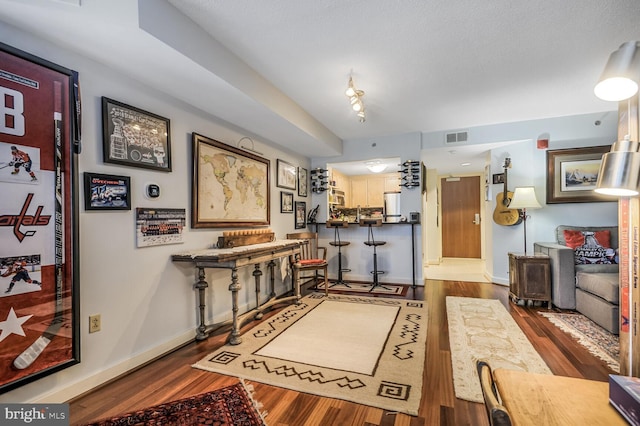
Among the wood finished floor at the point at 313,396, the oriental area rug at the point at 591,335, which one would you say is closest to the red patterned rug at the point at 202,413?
the wood finished floor at the point at 313,396

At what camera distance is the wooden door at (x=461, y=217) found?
297 inches

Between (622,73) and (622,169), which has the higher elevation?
(622,73)

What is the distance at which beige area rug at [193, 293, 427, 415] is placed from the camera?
1949 mm

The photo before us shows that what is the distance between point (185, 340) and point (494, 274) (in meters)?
4.65

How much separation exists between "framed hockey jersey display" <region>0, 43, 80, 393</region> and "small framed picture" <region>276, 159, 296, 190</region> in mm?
2675

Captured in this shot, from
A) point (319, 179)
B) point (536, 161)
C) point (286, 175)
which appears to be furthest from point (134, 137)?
point (536, 161)

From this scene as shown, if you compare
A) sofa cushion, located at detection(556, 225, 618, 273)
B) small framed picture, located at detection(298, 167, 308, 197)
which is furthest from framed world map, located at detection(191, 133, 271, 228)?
sofa cushion, located at detection(556, 225, 618, 273)

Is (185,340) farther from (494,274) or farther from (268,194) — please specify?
(494,274)

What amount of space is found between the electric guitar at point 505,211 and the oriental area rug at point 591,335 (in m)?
1.58

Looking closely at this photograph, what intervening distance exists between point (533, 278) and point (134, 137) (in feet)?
14.7

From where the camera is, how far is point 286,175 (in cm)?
462

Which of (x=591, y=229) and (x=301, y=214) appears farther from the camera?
(x=301, y=214)

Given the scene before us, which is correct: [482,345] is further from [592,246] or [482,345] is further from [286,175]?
[286,175]

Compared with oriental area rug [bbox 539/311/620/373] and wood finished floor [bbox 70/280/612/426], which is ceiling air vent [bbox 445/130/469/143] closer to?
oriental area rug [bbox 539/311/620/373]
